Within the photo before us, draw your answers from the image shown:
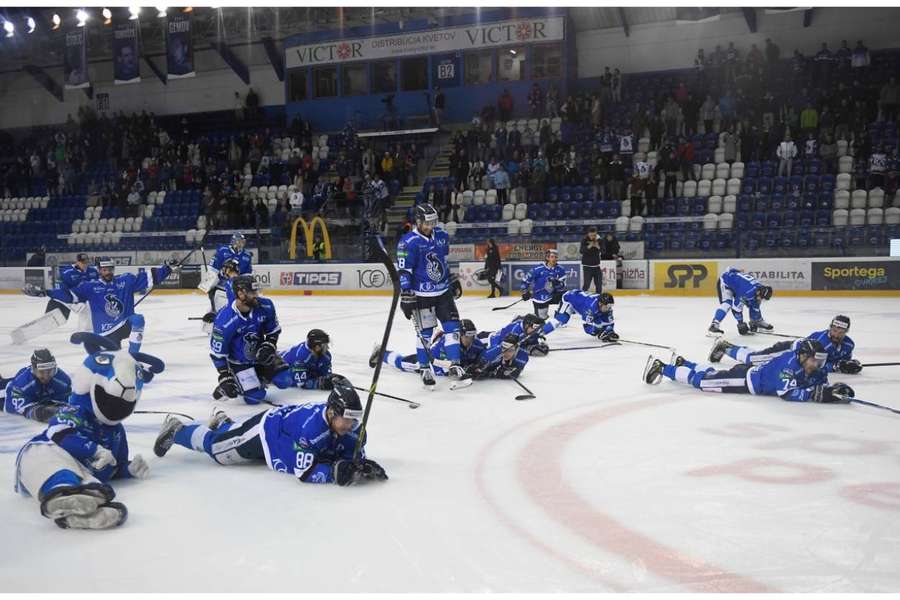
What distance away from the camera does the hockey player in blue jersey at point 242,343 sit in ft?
22.1

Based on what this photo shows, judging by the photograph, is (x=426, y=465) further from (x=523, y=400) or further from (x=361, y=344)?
(x=361, y=344)

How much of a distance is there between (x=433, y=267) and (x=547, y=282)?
3.96 m

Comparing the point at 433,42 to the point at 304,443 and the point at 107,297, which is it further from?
the point at 304,443

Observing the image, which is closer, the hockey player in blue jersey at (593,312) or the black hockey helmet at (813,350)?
the black hockey helmet at (813,350)

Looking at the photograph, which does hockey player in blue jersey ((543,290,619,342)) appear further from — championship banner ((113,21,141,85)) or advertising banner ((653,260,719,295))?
championship banner ((113,21,141,85))

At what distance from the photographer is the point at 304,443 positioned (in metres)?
4.33

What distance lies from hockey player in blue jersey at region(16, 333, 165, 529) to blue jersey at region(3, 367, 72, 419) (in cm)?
212

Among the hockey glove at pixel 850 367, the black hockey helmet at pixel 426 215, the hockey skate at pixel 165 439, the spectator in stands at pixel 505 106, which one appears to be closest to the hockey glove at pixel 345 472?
the hockey skate at pixel 165 439

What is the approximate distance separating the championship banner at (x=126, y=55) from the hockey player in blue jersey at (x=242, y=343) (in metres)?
18.0

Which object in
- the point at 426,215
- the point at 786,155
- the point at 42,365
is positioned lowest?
the point at 42,365

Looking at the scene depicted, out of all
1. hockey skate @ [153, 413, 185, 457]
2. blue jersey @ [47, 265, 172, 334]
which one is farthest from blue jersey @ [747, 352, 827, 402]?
blue jersey @ [47, 265, 172, 334]

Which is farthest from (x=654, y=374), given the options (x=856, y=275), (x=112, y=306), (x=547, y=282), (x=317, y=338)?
(x=856, y=275)

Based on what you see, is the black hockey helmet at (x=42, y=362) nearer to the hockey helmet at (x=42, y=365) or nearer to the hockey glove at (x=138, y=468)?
the hockey helmet at (x=42, y=365)

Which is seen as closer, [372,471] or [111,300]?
[372,471]
